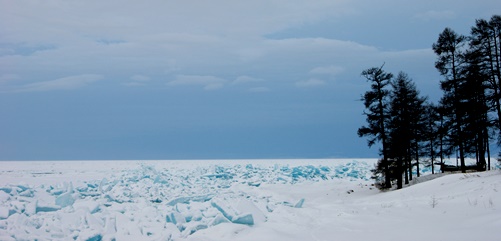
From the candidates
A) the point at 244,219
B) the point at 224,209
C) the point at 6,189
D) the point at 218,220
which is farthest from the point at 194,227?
the point at 6,189

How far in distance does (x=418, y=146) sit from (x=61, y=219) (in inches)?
935

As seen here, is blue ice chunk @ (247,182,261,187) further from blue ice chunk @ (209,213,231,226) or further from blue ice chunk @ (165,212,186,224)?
blue ice chunk @ (209,213,231,226)

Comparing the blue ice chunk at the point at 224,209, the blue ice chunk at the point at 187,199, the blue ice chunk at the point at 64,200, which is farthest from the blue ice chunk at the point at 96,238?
the blue ice chunk at the point at 187,199

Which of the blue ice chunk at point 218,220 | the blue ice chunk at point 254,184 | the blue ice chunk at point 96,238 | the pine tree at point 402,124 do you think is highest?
the pine tree at point 402,124

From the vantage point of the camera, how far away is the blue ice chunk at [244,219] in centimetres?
1144

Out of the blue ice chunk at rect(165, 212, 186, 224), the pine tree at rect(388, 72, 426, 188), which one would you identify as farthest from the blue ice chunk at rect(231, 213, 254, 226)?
the pine tree at rect(388, 72, 426, 188)

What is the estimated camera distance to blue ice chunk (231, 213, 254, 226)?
11.4 m

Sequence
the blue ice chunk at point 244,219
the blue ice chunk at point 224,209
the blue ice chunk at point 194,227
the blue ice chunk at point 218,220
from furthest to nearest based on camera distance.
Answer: the blue ice chunk at point 224,209 → the blue ice chunk at point 218,220 → the blue ice chunk at point 244,219 → the blue ice chunk at point 194,227

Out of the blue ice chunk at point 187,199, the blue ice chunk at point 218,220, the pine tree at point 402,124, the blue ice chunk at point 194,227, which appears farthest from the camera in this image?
the pine tree at point 402,124

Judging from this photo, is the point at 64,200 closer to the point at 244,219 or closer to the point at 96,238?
the point at 96,238

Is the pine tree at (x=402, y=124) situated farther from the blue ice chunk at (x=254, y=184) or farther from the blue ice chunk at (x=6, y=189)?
the blue ice chunk at (x=6, y=189)

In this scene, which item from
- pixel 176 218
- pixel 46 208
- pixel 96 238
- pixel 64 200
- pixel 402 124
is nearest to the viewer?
pixel 96 238

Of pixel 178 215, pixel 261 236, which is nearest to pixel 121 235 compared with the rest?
pixel 178 215

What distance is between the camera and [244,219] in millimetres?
11484
